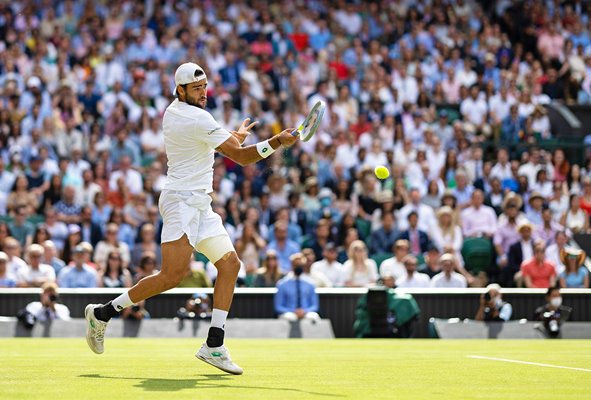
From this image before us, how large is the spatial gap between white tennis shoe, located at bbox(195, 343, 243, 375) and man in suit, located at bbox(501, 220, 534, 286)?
11.4 metres

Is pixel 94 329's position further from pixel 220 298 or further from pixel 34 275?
pixel 34 275

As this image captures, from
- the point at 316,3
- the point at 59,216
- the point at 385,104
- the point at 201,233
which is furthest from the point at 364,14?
the point at 201,233

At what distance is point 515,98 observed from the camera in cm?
2578

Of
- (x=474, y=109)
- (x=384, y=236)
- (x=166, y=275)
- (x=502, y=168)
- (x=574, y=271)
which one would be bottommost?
(x=166, y=275)

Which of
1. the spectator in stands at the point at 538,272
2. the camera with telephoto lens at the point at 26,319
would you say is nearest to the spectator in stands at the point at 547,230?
the spectator in stands at the point at 538,272

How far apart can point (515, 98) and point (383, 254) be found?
6989 millimetres

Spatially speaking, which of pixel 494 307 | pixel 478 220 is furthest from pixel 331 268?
pixel 478 220

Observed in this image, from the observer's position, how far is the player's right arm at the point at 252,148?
9484 mm

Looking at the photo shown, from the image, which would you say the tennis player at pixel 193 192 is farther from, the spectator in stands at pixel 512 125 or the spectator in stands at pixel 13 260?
the spectator in stands at pixel 512 125

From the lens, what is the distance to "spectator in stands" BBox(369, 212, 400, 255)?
2056 centimetres

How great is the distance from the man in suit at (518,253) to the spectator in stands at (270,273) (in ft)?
12.8

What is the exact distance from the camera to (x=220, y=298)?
31.5 feet

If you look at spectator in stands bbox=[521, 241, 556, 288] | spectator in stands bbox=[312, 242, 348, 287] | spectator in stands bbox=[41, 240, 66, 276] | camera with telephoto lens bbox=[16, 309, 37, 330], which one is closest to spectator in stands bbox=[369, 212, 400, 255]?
spectator in stands bbox=[312, 242, 348, 287]

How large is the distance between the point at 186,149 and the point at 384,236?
36.5 feet
